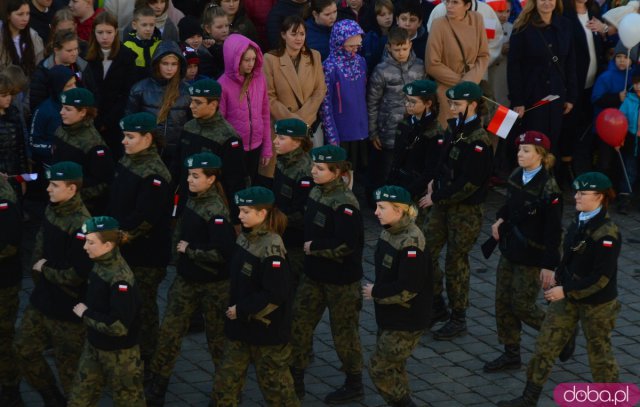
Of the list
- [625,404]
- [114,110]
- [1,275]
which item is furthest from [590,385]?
[114,110]

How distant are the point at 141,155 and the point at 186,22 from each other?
3287 mm

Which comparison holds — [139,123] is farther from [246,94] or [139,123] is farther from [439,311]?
[439,311]

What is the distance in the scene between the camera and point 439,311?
40.9ft

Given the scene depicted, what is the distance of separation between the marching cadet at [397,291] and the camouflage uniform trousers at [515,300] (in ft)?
4.00

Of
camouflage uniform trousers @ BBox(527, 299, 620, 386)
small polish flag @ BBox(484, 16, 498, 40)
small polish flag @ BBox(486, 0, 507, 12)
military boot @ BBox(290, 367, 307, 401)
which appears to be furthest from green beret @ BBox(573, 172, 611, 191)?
small polish flag @ BBox(486, 0, 507, 12)

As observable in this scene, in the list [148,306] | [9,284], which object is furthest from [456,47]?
[9,284]

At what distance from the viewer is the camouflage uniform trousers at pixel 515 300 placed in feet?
36.9

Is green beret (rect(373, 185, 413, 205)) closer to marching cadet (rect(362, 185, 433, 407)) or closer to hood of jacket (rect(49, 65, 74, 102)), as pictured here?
marching cadet (rect(362, 185, 433, 407))

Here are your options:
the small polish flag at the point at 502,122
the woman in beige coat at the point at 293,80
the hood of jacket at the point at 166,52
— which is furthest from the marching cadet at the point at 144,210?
the small polish flag at the point at 502,122

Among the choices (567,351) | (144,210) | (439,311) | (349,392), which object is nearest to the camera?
(349,392)

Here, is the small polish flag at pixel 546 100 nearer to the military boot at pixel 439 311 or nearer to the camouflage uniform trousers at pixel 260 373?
the military boot at pixel 439 311

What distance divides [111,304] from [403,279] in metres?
2.10

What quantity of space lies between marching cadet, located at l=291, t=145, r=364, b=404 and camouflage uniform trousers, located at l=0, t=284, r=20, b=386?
219cm

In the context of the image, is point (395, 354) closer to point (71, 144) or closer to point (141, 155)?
point (141, 155)
